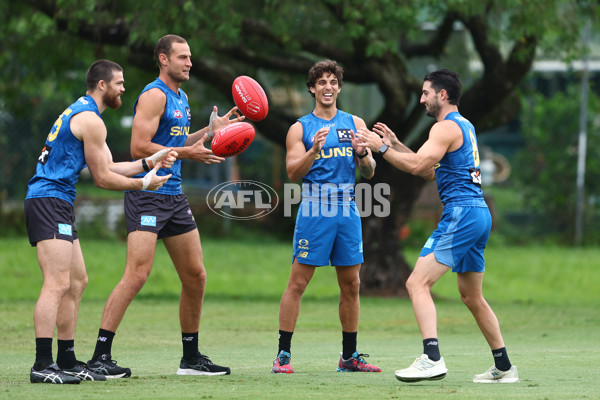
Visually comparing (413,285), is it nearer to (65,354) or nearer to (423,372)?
(423,372)

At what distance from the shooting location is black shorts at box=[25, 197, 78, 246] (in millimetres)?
7340

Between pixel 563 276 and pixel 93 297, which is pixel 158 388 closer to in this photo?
pixel 93 297

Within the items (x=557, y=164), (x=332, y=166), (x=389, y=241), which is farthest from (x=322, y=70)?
(x=557, y=164)

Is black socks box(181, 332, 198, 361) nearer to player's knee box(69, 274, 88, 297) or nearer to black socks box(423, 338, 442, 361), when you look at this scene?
player's knee box(69, 274, 88, 297)

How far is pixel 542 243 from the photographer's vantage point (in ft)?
78.7

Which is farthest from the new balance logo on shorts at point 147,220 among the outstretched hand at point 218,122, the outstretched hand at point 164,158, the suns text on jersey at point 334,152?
the suns text on jersey at point 334,152

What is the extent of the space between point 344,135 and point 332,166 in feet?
0.98

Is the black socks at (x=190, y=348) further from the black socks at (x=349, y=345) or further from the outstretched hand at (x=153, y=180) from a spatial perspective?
the outstretched hand at (x=153, y=180)

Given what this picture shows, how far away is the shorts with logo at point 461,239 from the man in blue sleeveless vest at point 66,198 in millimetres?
2219

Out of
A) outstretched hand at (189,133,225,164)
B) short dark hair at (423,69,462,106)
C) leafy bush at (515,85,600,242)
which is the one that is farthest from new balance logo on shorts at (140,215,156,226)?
leafy bush at (515,85,600,242)

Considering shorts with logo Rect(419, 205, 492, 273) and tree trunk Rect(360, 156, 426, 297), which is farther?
tree trunk Rect(360, 156, 426, 297)

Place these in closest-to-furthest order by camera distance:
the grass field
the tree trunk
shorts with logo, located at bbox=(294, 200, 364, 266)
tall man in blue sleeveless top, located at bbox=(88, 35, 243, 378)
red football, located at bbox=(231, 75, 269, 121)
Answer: the grass field, tall man in blue sleeveless top, located at bbox=(88, 35, 243, 378), shorts with logo, located at bbox=(294, 200, 364, 266), red football, located at bbox=(231, 75, 269, 121), the tree trunk

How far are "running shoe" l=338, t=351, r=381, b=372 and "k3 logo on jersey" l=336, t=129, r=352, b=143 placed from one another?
6.14 ft

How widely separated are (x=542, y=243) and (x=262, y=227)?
703 centimetres
